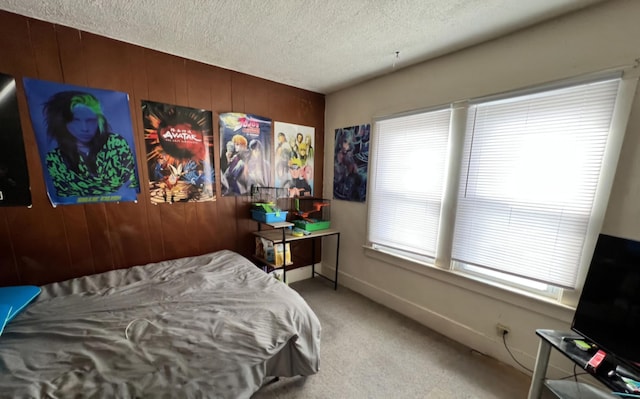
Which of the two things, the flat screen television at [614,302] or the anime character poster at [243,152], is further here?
the anime character poster at [243,152]

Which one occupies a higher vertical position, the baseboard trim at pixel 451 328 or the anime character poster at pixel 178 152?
the anime character poster at pixel 178 152

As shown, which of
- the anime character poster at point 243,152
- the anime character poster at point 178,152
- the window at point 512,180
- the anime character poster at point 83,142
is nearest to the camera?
the window at point 512,180

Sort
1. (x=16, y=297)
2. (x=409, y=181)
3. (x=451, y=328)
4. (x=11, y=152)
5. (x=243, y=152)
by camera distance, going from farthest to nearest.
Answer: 1. (x=243, y=152)
2. (x=409, y=181)
3. (x=451, y=328)
4. (x=11, y=152)
5. (x=16, y=297)

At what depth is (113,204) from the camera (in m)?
1.82

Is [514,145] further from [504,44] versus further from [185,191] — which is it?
[185,191]

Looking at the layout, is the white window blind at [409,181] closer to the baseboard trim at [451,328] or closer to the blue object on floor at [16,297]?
the baseboard trim at [451,328]

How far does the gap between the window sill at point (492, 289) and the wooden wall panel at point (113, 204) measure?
1.73 meters

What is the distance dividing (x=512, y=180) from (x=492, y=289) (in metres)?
0.83

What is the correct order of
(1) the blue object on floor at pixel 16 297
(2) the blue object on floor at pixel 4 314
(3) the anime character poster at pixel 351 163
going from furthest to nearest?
(3) the anime character poster at pixel 351 163
(1) the blue object on floor at pixel 16 297
(2) the blue object on floor at pixel 4 314

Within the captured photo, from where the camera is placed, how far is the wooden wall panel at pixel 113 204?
4.97 feet

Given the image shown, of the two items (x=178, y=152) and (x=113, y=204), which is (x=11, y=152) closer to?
(x=113, y=204)

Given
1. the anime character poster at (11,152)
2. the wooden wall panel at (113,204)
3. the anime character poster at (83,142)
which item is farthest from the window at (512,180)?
the anime character poster at (11,152)

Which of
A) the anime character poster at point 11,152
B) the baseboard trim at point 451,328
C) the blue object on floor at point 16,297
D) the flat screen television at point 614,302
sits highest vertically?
the anime character poster at point 11,152

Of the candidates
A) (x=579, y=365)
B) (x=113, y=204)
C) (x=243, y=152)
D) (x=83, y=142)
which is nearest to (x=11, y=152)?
(x=83, y=142)
